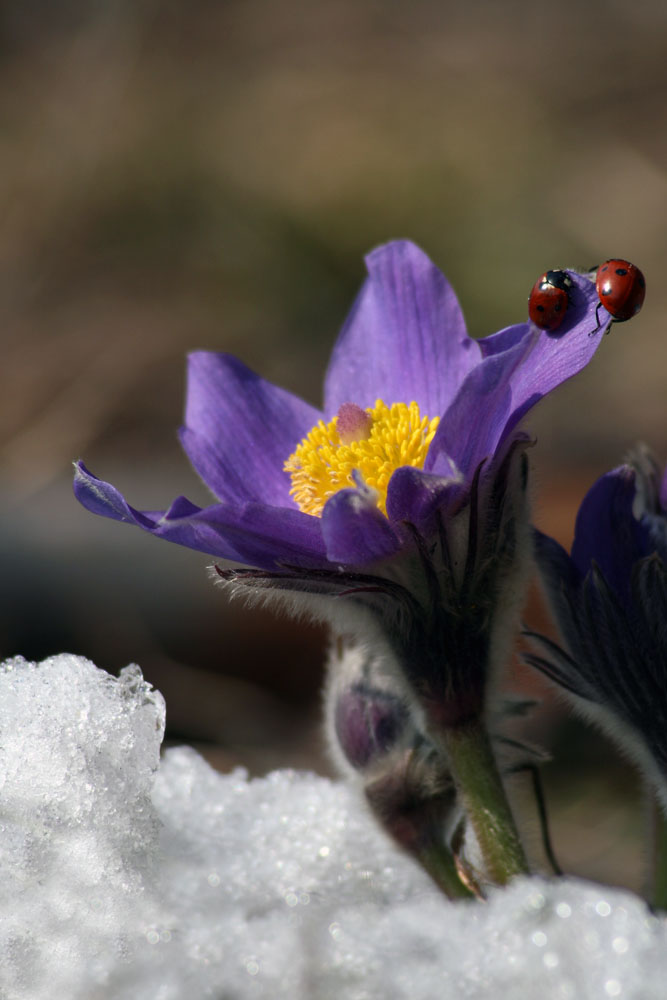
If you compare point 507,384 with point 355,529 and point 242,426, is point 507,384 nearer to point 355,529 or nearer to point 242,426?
point 355,529

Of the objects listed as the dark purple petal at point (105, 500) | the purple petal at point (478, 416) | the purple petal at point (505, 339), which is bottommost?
the dark purple petal at point (105, 500)

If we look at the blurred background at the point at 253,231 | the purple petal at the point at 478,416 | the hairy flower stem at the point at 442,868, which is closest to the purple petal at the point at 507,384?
the purple petal at the point at 478,416

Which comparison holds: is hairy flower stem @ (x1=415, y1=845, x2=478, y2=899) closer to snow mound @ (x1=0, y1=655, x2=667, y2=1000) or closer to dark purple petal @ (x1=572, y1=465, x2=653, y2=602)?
snow mound @ (x1=0, y1=655, x2=667, y2=1000)

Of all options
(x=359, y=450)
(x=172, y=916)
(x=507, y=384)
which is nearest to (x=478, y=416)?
(x=507, y=384)

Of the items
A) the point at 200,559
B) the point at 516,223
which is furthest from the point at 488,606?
the point at 516,223

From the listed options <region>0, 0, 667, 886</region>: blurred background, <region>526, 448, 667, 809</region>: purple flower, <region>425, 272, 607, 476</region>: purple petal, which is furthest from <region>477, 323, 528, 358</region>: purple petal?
<region>0, 0, 667, 886</region>: blurred background

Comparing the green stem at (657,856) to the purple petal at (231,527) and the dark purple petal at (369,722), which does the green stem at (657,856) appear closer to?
the dark purple petal at (369,722)
